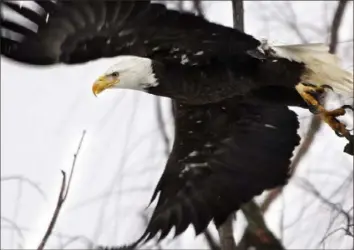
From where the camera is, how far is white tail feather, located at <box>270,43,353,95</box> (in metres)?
4.35

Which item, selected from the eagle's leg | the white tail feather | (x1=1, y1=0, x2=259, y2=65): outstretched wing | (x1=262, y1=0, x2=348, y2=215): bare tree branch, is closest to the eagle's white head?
(x1=1, y1=0, x2=259, y2=65): outstretched wing

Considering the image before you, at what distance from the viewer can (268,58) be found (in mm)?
4203

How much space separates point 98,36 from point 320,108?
114 cm

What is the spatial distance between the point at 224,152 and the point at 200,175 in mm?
157

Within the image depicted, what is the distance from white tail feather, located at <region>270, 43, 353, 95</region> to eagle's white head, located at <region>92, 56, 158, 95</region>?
22.0 inches

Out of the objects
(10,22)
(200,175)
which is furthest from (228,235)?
(10,22)

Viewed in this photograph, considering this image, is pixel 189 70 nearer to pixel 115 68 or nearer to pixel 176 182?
pixel 115 68

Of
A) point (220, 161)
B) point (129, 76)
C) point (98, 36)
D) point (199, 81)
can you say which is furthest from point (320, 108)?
point (98, 36)

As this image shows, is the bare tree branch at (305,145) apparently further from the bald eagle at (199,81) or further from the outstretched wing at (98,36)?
the outstretched wing at (98,36)

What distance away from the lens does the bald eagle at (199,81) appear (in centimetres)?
387

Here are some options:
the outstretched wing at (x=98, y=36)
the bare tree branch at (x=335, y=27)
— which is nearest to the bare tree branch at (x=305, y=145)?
the bare tree branch at (x=335, y=27)

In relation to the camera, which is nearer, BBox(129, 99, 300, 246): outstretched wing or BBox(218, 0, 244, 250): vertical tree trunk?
BBox(218, 0, 244, 250): vertical tree trunk

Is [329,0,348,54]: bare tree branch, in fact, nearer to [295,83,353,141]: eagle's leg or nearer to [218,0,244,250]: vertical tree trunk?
[295,83,353,141]: eagle's leg

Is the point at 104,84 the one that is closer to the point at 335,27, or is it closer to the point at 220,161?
the point at 220,161
